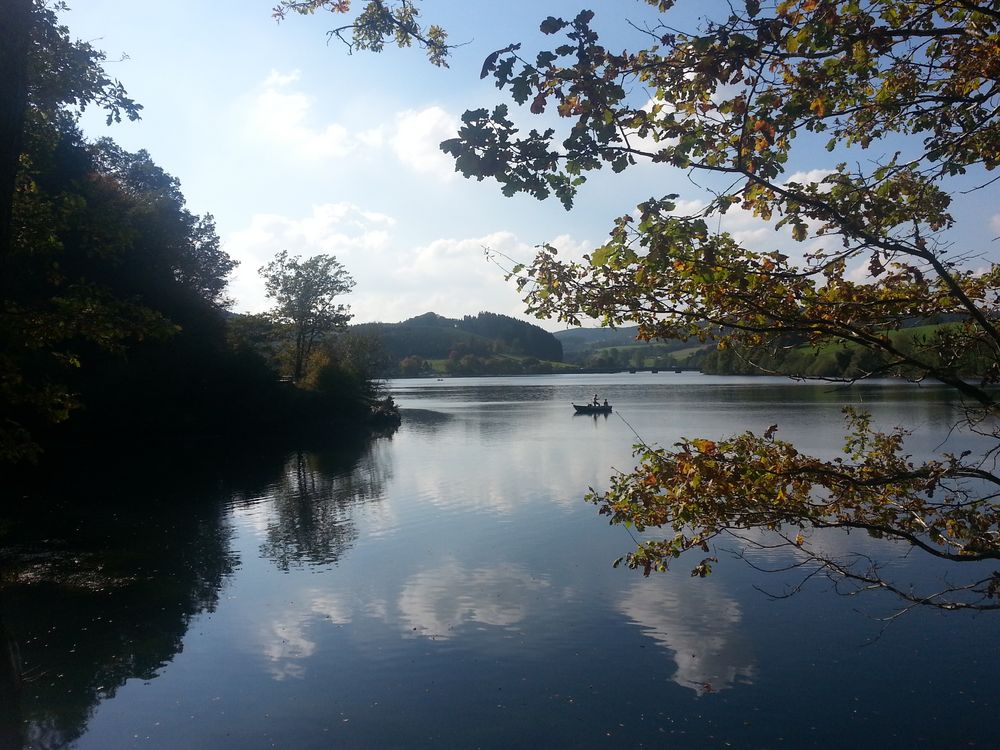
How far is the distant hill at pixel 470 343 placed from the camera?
169875 millimetres

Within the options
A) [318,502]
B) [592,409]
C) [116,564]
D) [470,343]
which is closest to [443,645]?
[116,564]

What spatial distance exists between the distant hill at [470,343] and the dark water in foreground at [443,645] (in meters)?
145

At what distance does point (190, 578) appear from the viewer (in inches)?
596

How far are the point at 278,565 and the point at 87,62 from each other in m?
11.1

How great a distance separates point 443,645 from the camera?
442 inches

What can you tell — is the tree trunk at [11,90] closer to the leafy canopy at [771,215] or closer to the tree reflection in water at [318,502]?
the leafy canopy at [771,215]

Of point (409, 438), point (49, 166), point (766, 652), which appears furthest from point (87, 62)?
point (409, 438)

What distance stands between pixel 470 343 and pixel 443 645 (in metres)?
167

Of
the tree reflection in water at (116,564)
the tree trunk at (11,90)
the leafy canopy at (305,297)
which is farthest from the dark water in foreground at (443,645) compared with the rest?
the leafy canopy at (305,297)

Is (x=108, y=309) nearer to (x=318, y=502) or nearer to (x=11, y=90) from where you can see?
Answer: (x=11, y=90)

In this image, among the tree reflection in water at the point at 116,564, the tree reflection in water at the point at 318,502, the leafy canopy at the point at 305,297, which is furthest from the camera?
the leafy canopy at the point at 305,297

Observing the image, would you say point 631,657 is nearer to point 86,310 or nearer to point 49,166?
point 86,310

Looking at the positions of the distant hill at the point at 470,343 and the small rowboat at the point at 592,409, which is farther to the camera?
the distant hill at the point at 470,343

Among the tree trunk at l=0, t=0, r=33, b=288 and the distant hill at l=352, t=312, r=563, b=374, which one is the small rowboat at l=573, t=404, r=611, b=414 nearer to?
the tree trunk at l=0, t=0, r=33, b=288
